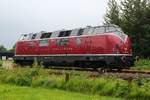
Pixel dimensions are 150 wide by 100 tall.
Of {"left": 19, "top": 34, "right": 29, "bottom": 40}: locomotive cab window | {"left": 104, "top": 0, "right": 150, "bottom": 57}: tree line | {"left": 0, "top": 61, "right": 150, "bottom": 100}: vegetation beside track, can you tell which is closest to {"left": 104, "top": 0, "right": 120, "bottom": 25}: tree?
{"left": 104, "top": 0, "right": 150, "bottom": 57}: tree line

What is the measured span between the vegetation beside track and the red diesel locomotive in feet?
24.0

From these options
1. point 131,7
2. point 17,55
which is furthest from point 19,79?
point 131,7

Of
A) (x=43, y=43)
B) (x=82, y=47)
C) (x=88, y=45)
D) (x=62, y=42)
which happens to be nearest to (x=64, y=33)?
(x=62, y=42)

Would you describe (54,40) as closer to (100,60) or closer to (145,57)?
(100,60)

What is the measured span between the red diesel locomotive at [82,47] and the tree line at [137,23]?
316 inches

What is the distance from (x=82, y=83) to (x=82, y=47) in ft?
41.3

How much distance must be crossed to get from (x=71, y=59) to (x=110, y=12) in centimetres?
1254

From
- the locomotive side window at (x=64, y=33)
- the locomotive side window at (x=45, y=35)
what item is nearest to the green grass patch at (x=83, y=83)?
the locomotive side window at (x=64, y=33)

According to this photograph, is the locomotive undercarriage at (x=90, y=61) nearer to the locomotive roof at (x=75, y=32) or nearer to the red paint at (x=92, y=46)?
the red paint at (x=92, y=46)

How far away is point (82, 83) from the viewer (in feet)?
61.0

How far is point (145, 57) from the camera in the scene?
39.0 m

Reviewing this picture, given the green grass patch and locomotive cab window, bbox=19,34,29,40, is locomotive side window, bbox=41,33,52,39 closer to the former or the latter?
locomotive cab window, bbox=19,34,29,40

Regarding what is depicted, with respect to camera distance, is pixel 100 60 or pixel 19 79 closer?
pixel 19 79

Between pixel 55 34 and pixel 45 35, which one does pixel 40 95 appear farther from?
pixel 45 35
